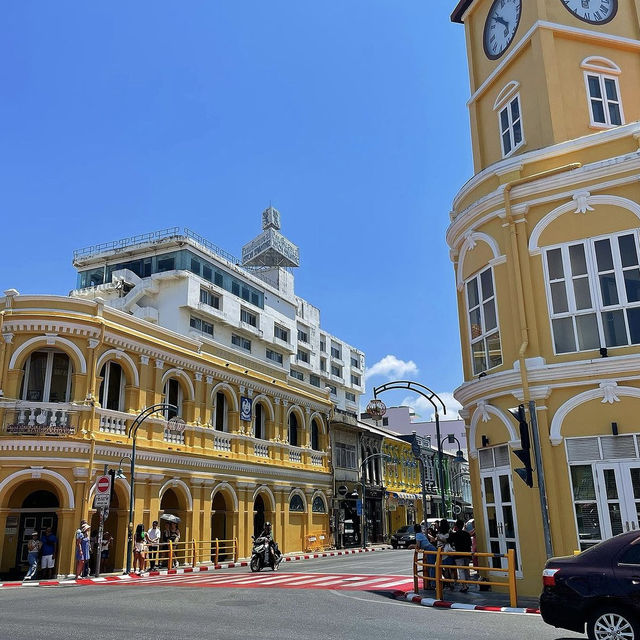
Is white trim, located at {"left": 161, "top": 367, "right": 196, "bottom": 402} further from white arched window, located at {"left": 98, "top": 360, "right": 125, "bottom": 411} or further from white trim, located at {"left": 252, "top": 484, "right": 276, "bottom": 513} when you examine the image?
white trim, located at {"left": 252, "top": 484, "right": 276, "bottom": 513}

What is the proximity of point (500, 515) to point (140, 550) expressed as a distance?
1349 cm

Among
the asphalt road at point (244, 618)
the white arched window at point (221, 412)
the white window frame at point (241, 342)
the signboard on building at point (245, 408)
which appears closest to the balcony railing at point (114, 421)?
the white arched window at point (221, 412)

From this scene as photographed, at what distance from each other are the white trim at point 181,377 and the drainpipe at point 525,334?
56.1 feet

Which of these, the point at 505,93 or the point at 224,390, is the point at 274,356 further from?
the point at 505,93

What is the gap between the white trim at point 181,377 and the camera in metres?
28.2

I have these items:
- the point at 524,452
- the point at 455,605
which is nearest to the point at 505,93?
the point at 524,452

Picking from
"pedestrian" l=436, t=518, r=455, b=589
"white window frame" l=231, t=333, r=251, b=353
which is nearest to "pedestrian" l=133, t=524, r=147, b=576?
"pedestrian" l=436, t=518, r=455, b=589

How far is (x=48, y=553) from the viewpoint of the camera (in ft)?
72.5

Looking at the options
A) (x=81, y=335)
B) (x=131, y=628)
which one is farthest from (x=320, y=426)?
(x=131, y=628)

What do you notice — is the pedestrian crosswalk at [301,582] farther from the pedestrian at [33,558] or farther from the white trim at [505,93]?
the white trim at [505,93]

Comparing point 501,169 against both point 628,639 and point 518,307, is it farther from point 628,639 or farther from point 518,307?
point 628,639

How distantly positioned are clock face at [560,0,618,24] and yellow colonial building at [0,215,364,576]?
18.1 metres

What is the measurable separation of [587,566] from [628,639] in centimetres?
91

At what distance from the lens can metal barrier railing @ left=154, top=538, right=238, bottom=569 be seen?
2647 cm
